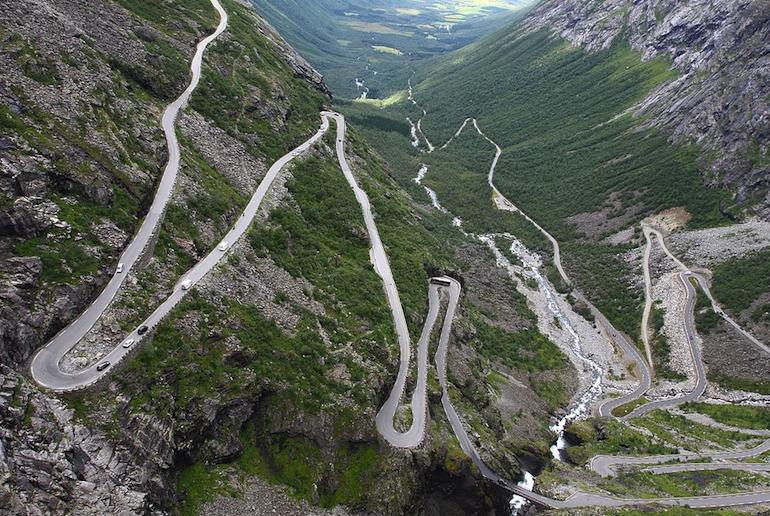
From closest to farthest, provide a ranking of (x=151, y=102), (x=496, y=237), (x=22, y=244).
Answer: (x=22, y=244)
(x=151, y=102)
(x=496, y=237)

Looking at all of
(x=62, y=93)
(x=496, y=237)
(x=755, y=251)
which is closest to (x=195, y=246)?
(x=62, y=93)

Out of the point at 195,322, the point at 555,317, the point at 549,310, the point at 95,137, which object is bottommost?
the point at 195,322

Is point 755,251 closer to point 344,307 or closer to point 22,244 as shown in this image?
point 344,307

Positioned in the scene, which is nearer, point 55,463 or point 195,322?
point 55,463

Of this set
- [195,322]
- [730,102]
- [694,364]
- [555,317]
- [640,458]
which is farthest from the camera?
[730,102]

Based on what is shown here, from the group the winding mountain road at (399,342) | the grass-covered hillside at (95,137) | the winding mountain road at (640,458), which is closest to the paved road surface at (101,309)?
the winding mountain road at (399,342)

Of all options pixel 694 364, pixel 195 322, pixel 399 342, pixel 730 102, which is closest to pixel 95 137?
pixel 195 322

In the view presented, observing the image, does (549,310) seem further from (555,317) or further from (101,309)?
(101,309)

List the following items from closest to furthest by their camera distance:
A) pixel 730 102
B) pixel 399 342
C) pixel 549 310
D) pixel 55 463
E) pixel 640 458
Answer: pixel 55 463
pixel 399 342
pixel 640 458
pixel 549 310
pixel 730 102
